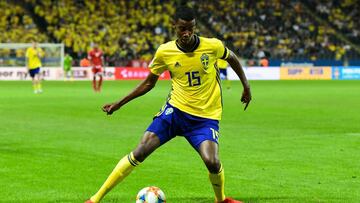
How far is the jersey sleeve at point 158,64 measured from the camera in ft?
29.1

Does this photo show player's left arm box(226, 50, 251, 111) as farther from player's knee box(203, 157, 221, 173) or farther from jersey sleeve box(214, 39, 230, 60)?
player's knee box(203, 157, 221, 173)

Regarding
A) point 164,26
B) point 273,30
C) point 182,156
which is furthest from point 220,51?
point 273,30

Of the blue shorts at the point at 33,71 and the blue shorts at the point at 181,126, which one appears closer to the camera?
the blue shorts at the point at 181,126

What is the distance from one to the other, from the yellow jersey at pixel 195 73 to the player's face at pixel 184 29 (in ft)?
0.91

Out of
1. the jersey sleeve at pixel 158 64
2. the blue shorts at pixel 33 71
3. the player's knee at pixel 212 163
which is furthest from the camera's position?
the blue shorts at pixel 33 71

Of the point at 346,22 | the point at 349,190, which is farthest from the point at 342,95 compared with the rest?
the point at 346,22

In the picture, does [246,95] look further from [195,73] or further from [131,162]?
[131,162]

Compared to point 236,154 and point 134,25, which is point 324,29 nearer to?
point 134,25

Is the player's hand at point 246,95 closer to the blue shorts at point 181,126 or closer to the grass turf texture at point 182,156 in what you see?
the blue shorts at point 181,126

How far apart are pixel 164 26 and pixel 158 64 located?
4955 centimetres

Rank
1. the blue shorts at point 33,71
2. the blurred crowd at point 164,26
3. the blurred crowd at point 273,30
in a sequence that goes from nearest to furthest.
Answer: the blue shorts at point 33,71
the blurred crowd at point 164,26
the blurred crowd at point 273,30

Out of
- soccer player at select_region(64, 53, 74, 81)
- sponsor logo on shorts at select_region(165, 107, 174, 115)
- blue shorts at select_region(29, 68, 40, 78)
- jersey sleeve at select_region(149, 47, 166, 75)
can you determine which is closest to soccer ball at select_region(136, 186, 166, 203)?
sponsor logo on shorts at select_region(165, 107, 174, 115)

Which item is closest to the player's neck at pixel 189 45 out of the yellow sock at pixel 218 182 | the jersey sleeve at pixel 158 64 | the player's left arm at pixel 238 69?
the jersey sleeve at pixel 158 64

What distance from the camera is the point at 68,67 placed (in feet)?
168
